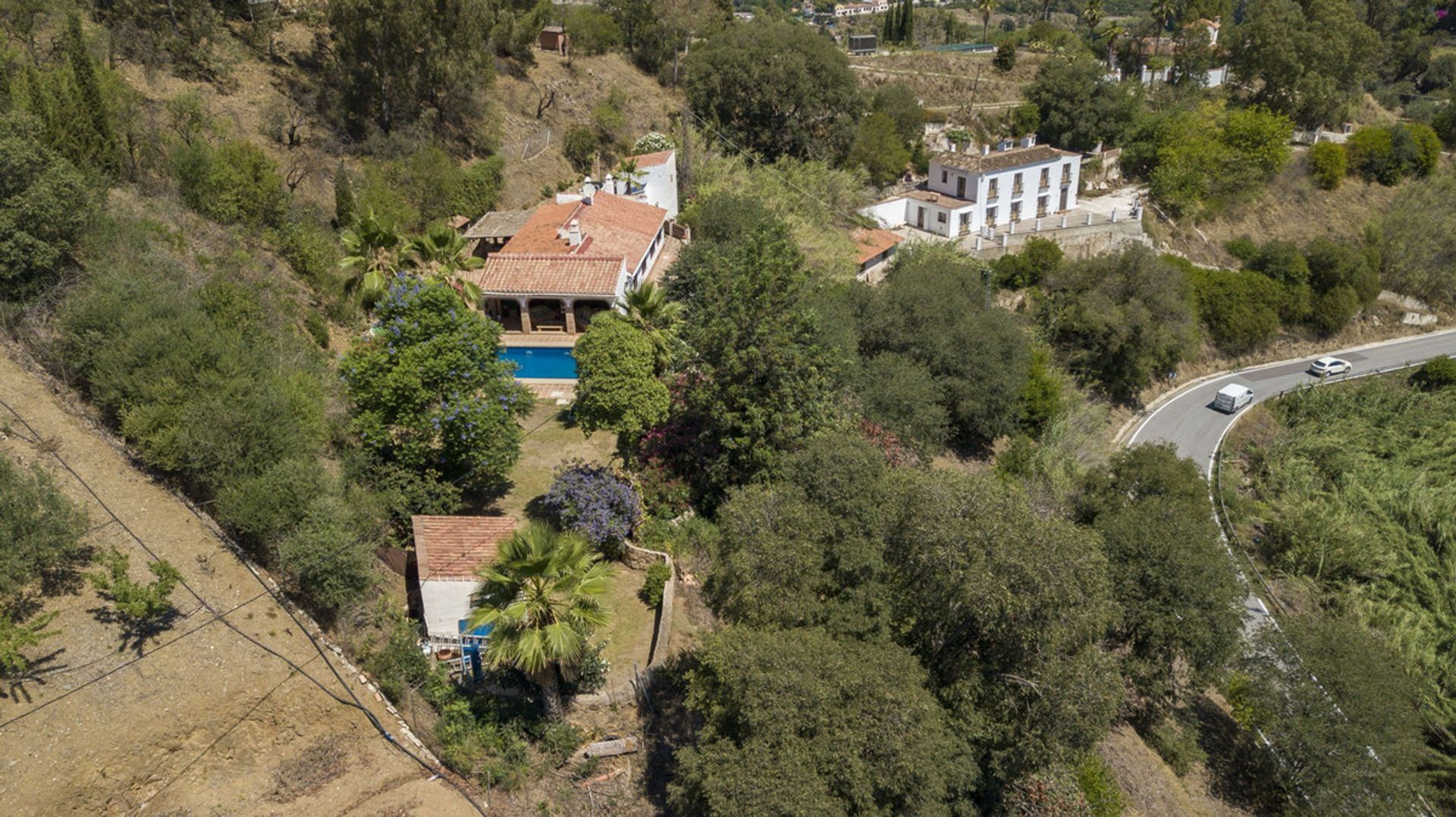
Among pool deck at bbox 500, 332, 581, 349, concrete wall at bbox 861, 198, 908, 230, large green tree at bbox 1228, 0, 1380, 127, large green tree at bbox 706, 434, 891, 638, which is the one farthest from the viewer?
large green tree at bbox 1228, 0, 1380, 127

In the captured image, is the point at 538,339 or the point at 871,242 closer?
the point at 538,339

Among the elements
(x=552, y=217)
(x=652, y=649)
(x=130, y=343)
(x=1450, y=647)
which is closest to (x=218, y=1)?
(x=552, y=217)

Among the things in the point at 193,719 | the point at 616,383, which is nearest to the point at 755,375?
the point at 616,383

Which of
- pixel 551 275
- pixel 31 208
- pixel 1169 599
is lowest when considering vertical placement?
pixel 1169 599

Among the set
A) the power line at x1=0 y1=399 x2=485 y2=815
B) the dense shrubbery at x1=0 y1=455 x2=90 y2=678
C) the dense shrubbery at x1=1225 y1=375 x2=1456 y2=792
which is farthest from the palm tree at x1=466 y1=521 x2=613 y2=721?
the dense shrubbery at x1=1225 y1=375 x2=1456 y2=792

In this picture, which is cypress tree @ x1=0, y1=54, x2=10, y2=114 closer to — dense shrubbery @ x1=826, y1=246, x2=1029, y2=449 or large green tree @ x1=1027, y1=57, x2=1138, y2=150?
dense shrubbery @ x1=826, y1=246, x2=1029, y2=449

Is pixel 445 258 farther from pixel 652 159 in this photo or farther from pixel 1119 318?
pixel 1119 318

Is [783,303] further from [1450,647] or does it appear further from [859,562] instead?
[1450,647]

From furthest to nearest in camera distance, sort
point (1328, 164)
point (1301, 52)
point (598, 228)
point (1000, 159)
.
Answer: point (1301, 52) < point (1328, 164) < point (1000, 159) < point (598, 228)

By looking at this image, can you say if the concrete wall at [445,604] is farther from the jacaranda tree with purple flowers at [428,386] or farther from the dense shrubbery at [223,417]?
the jacaranda tree with purple flowers at [428,386]
